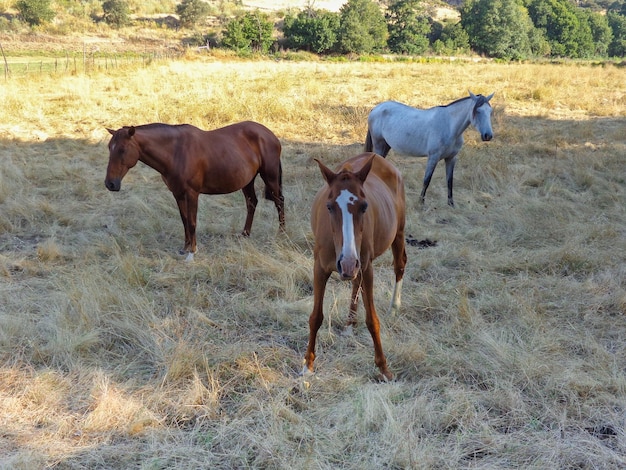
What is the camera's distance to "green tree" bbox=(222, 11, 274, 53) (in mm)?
37656

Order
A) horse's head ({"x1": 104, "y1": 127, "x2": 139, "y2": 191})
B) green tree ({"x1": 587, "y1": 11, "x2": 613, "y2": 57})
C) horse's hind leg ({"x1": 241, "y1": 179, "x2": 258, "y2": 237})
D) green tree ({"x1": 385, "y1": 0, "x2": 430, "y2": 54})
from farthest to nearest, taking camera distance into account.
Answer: green tree ({"x1": 587, "y1": 11, "x2": 613, "y2": 57})
green tree ({"x1": 385, "y1": 0, "x2": 430, "y2": 54})
horse's hind leg ({"x1": 241, "y1": 179, "x2": 258, "y2": 237})
horse's head ({"x1": 104, "y1": 127, "x2": 139, "y2": 191})

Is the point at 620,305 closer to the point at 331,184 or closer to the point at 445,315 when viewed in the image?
the point at 445,315

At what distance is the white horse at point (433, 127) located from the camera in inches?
280

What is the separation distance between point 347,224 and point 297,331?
4.95ft

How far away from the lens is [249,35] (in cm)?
3903

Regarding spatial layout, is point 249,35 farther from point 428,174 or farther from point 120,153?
point 120,153

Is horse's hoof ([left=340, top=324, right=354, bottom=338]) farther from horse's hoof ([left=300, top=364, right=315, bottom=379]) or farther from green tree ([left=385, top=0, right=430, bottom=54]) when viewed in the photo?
green tree ([left=385, top=0, right=430, bottom=54])

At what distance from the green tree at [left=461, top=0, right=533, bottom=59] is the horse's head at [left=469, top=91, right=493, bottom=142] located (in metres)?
44.1

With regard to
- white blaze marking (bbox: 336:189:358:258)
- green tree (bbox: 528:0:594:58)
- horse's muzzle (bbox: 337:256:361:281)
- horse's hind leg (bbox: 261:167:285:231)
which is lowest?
horse's hind leg (bbox: 261:167:285:231)

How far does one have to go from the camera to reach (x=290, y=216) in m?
6.64

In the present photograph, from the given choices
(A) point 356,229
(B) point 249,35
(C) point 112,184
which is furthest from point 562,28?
(A) point 356,229

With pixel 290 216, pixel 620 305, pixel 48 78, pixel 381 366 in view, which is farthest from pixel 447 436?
pixel 48 78

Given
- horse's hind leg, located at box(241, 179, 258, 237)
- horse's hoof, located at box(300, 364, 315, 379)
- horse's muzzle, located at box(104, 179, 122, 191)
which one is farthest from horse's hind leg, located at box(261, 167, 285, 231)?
horse's hoof, located at box(300, 364, 315, 379)

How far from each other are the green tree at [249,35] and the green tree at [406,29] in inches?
521
